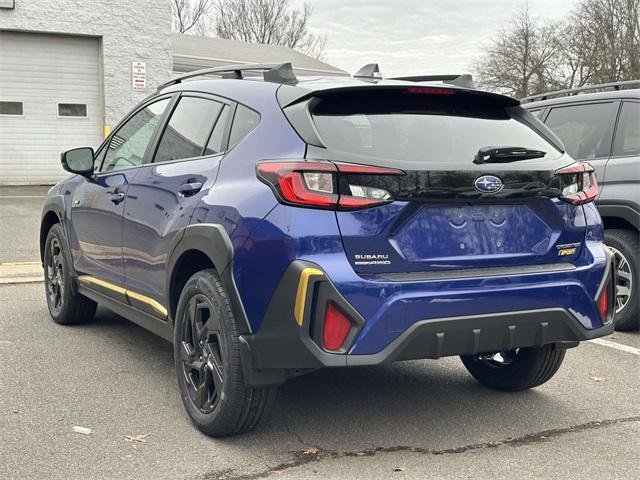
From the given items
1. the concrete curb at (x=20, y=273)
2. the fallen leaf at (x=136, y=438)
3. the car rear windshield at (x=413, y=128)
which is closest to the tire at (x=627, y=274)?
the car rear windshield at (x=413, y=128)

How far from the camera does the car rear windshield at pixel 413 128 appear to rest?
3275 millimetres

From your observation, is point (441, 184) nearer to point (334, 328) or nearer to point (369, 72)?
point (334, 328)

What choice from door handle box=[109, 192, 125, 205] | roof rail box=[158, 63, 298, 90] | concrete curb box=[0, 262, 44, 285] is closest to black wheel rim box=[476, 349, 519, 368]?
roof rail box=[158, 63, 298, 90]

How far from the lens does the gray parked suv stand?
5.84 meters

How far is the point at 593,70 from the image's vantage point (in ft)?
130

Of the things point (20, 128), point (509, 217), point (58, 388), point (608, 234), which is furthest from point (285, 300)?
point (20, 128)

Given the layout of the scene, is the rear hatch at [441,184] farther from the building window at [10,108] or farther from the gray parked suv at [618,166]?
the building window at [10,108]

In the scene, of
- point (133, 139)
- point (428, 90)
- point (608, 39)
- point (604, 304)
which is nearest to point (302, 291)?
point (428, 90)

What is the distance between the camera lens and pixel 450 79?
13.8 feet

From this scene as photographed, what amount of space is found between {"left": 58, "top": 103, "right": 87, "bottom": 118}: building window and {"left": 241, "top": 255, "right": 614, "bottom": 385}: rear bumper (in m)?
14.5

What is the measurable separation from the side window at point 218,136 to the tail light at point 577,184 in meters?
1.68

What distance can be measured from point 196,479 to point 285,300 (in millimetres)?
852

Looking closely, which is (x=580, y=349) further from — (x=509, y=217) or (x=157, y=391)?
(x=157, y=391)

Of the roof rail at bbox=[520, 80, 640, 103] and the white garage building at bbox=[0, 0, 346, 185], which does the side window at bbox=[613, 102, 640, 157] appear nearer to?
the roof rail at bbox=[520, 80, 640, 103]
